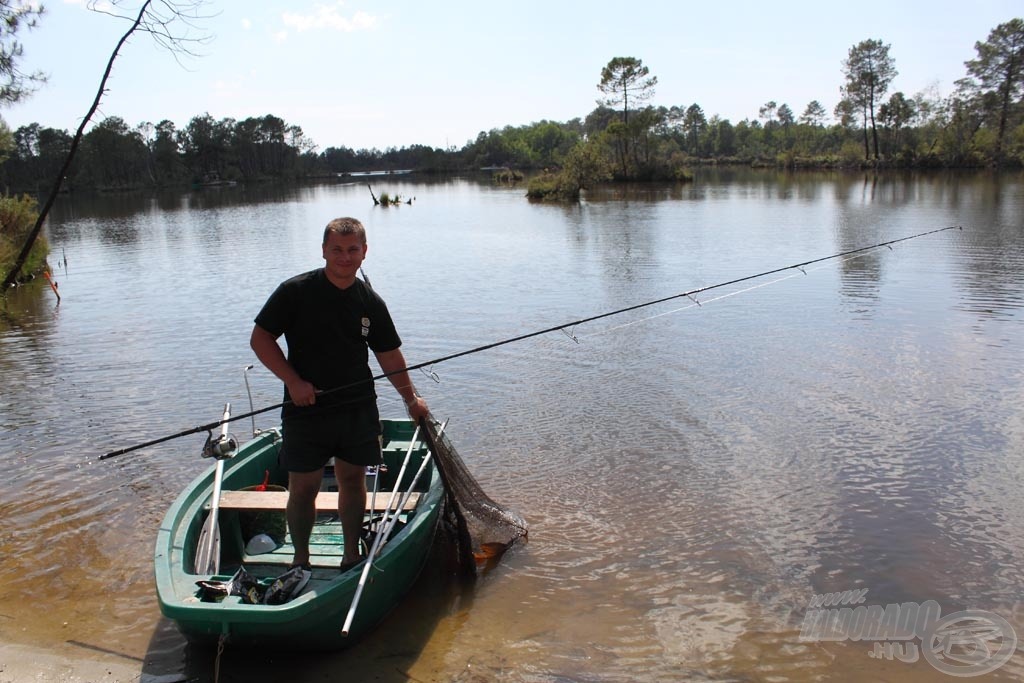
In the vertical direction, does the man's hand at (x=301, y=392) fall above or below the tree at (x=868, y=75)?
below

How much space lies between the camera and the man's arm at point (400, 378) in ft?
15.0

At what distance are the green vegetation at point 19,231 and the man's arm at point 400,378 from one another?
17529 mm

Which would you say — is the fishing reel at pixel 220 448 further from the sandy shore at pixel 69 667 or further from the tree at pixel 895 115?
the tree at pixel 895 115

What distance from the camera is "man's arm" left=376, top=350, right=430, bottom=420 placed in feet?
15.0

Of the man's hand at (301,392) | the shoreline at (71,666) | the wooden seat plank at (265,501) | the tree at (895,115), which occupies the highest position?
the tree at (895,115)

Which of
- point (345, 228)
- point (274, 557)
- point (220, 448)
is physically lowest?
point (274, 557)

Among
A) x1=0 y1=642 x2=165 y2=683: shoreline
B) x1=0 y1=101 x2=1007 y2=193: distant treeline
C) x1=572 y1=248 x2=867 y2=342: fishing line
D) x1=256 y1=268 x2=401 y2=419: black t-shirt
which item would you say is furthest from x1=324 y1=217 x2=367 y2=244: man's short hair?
x1=0 y1=101 x2=1007 y2=193: distant treeline

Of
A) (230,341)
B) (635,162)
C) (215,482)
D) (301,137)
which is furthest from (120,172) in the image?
(215,482)

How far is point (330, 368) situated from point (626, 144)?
64700 mm

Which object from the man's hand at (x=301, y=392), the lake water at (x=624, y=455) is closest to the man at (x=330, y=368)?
the man's hand at (x=301, y=392)


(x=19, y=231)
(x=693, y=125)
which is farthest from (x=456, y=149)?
(x=19, y=231)

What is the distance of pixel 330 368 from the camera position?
4.30 m

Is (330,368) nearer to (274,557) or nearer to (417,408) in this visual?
(417,408)

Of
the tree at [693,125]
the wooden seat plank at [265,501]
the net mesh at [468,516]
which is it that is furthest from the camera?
the tree at [693,125]
